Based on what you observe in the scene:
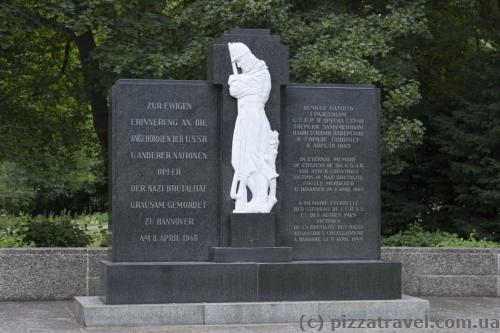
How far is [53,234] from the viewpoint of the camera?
53.9 ft

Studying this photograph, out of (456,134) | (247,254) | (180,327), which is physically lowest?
(180,327)

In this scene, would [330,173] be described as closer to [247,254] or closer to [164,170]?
[247,254]

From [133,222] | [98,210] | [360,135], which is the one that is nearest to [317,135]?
[360,135]

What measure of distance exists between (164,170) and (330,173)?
7.59 ft

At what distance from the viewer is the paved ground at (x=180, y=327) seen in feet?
39.0

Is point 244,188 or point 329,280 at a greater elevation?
point 244,188

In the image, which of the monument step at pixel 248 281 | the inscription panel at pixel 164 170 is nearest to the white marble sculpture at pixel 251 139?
the inscription panel at pixel 164 170

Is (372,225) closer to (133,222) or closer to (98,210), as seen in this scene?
(133,222)

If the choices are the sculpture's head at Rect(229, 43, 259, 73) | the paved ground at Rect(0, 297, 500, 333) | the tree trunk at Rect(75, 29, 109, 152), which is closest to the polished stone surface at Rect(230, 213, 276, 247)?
the paved ground at Rect(0, 297, 500, 333)

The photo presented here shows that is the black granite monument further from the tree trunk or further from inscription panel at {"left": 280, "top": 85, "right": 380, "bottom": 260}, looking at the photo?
the tree trunk

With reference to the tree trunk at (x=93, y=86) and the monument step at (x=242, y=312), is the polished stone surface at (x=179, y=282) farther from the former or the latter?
the tree trunk at (x=93, y=86)

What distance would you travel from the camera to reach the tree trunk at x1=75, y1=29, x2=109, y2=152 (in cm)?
2130

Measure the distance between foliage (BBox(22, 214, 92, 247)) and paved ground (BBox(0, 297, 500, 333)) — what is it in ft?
5.33

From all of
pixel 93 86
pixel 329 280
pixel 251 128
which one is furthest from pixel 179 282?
pixel 93 86
